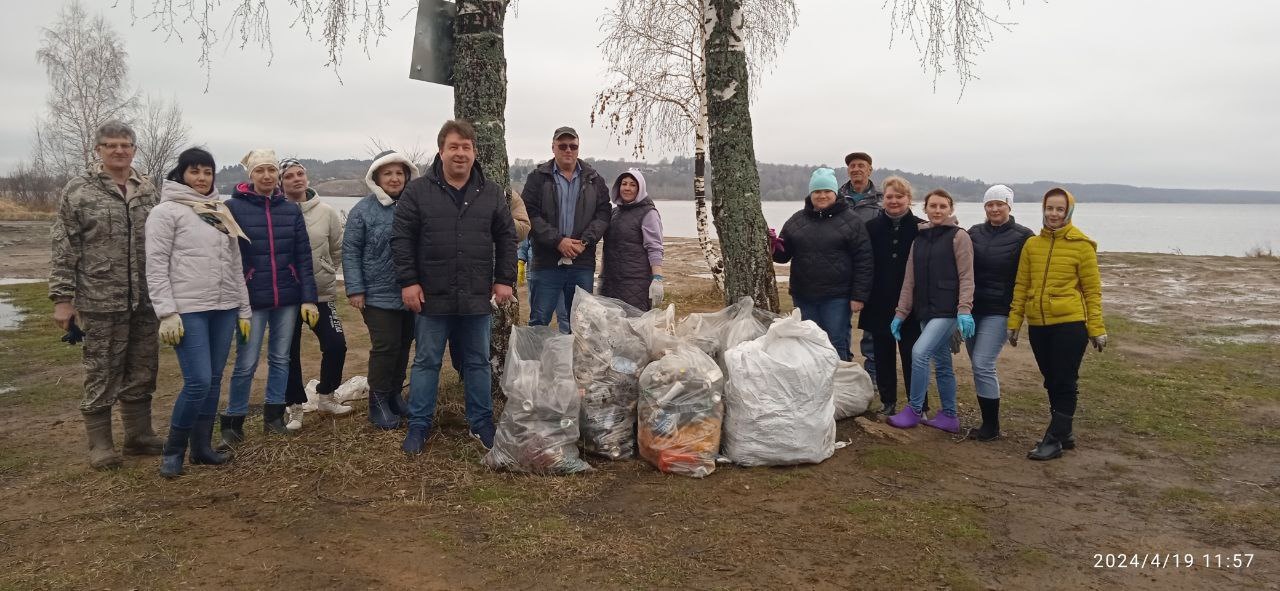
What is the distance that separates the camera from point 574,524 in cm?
321

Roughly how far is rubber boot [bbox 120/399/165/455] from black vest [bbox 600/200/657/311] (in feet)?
9.60

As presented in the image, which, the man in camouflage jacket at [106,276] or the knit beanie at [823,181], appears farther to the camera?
the knit beanie at [823,181]

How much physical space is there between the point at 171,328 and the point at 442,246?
54.8 inches

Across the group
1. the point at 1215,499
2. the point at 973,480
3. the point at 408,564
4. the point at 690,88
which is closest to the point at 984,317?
the point at 973,480

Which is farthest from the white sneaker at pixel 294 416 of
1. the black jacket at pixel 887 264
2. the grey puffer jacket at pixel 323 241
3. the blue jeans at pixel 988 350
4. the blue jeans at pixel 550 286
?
the blue jeans at pixel 988 350

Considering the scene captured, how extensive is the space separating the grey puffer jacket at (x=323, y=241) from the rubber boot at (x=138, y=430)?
3.79ft

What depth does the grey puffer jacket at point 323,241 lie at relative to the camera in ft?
15.1

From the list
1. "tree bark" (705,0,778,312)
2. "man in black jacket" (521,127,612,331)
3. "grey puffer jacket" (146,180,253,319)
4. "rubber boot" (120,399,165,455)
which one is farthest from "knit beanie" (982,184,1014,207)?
"rubber boot" (120,399,165,455)

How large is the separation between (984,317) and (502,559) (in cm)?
326

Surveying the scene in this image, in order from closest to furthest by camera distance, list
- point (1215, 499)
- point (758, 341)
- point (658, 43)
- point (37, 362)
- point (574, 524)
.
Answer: point (574, 524)
point (1215, 499)
point (758, 341)
point (37, 362)
point (658, 43)

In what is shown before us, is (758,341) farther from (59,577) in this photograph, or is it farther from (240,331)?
(59,577)

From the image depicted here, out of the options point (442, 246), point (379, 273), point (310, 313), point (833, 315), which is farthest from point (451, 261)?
point (833, 315)

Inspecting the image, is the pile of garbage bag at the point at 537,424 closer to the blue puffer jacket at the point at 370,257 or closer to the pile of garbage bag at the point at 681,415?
the pile of garbage bag at the point at 681,415

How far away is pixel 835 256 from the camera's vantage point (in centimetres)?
483
